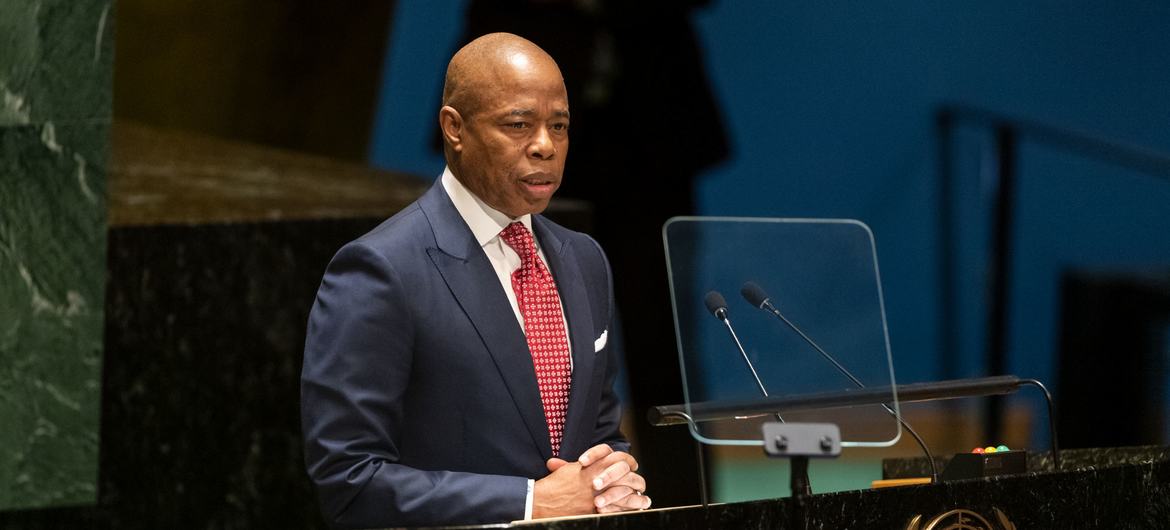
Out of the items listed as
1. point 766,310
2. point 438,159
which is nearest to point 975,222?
point 438,159

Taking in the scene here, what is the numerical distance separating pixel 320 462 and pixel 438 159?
3.90 metres

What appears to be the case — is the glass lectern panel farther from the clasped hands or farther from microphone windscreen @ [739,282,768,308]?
the clasped hands

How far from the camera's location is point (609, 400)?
9.23 ft

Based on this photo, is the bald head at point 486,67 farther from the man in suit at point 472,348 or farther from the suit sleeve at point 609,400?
the suit sleeve at point 609,400

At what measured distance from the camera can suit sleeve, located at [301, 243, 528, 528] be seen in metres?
2.38

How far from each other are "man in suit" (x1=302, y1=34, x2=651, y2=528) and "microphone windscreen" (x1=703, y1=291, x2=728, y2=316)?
0.93ft

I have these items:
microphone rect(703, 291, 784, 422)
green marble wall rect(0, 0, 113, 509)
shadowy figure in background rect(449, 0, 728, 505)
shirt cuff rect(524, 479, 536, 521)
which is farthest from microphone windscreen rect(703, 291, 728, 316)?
shadowy figure in background rect(449, 0, 728, 505)

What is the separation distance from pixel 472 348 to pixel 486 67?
0.45 meters

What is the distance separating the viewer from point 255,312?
4.11 meters

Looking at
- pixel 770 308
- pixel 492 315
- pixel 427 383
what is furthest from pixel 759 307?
pixel 427 383

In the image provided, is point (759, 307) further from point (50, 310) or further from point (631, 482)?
point (50, 310)

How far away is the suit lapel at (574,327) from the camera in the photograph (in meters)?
2.60

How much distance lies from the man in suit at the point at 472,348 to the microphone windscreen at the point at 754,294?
0.31 m

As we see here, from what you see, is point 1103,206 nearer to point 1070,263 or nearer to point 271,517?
point 1070,263
